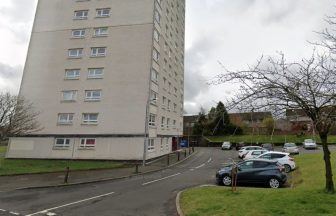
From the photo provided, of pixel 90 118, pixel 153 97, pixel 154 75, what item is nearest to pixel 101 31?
pixel 154 75

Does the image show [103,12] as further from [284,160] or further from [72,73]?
[284,160]

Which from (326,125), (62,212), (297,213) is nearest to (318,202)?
(297,213)

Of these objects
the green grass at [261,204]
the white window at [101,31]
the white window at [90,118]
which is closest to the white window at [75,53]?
the white window at [101,31]

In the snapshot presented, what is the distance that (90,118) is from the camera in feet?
115

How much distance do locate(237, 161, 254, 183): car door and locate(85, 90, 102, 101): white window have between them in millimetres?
21714

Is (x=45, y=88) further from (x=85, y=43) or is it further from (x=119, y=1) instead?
(x=119, y=1)

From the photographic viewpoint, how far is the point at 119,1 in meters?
38.4

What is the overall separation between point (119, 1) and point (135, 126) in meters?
15.7

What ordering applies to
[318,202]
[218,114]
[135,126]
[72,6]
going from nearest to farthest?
[218,114]
[318,202]
[135,126]
[72,6]

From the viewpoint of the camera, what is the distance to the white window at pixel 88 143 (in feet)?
112

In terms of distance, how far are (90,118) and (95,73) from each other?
17.4 feet

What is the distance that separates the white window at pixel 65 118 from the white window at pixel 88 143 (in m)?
2.76

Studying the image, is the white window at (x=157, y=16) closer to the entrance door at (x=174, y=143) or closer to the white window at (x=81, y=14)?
the white window at (x=81, y=14)

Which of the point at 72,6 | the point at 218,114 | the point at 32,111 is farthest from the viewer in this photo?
the point at 72,6
